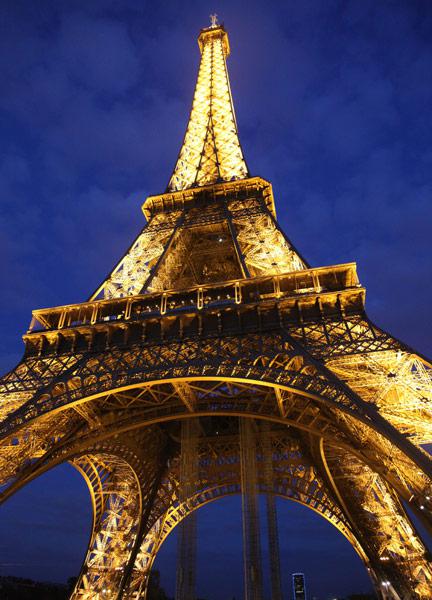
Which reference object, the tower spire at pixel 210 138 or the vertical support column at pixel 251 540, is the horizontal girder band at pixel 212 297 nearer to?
the vertical support column at pixel 251 540

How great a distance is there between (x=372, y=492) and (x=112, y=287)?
1478 centimetres

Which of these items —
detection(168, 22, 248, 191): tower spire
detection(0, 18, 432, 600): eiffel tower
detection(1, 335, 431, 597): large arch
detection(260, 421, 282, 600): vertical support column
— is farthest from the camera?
detection(168, 22, 248, 191): tower spire

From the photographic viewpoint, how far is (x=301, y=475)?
81.0 feet

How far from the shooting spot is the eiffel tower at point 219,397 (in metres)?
13.7

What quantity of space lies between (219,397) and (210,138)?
18.8 meters

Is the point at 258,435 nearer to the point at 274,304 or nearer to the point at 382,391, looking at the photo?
the point at 274,304

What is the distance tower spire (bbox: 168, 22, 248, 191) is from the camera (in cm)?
2808

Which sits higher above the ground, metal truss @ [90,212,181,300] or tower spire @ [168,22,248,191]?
tower spire @ [168,22,248,191]

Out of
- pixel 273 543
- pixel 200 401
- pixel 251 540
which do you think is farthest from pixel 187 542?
pixel 200 401

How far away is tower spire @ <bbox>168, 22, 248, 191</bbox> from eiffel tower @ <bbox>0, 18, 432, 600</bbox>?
43cm

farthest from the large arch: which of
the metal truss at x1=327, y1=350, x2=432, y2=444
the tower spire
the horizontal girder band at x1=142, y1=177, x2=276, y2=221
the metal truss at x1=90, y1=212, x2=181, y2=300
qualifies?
the tower spire

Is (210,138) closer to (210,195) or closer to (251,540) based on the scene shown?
(210,195)

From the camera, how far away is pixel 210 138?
3069 cm

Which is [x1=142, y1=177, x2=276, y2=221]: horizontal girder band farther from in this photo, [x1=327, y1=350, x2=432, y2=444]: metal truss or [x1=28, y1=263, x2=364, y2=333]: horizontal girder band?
[x1=327, y1=350, x2=432, y2=444]: metal truss
